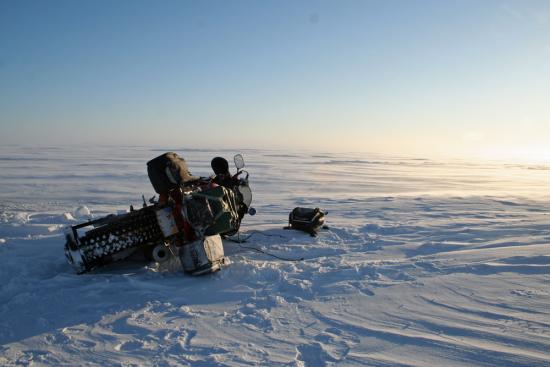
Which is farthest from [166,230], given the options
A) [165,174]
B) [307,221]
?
[307,221]

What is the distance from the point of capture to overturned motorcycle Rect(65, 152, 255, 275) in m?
4.29

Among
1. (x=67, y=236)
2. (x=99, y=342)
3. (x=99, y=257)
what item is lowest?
(x=99, y=342)

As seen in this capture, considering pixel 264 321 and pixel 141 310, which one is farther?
pixel 141 310

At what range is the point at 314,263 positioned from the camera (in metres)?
4.84

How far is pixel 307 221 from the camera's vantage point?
21.4 feet

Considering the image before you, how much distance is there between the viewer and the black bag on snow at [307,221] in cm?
647

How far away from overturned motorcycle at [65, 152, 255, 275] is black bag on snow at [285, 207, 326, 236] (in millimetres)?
2191

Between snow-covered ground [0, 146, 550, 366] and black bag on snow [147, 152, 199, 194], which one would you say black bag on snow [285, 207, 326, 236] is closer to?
snow-covered ground [0, 146, 550, 366]

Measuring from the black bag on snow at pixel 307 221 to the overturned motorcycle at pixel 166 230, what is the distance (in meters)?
2.19

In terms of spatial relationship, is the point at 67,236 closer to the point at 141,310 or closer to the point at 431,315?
the point at 141,310

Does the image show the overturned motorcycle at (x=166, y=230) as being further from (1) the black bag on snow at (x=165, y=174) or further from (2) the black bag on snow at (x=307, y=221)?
(2) the black bag on snow at (x=307, y=221)

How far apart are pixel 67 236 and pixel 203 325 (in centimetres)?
217

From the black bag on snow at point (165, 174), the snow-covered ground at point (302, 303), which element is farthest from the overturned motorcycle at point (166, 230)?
the snow-covered ground at point (302, 303)

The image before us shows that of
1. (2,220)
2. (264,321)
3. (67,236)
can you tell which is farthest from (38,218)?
(264,321)
